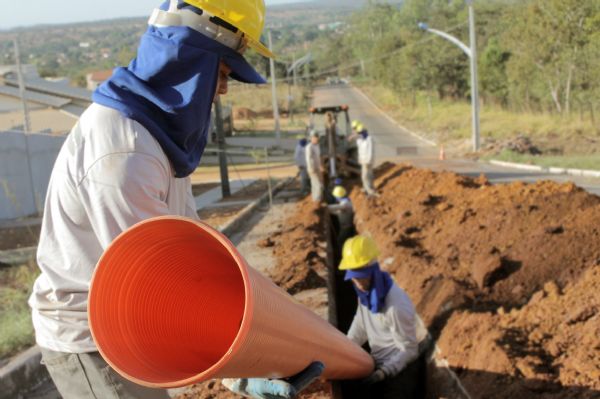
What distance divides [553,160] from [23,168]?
15.3 metres

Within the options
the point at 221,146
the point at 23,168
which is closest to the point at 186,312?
the point at 221,146

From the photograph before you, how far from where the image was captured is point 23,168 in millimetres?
17375

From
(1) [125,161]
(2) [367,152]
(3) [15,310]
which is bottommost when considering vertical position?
(3) [15,310]

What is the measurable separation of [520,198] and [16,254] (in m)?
7.45

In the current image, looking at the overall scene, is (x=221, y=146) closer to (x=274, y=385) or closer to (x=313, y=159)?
(x=313, y=159)

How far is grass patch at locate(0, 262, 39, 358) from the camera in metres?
5.92

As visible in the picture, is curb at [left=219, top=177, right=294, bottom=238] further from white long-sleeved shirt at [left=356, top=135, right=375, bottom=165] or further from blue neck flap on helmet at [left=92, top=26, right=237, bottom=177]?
blue neck flap on helmet at [left=92, top=26, right=237, bottom=177]

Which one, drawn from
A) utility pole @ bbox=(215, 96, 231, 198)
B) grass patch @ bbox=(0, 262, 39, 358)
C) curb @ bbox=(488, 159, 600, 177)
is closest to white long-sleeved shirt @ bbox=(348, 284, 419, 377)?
grass patch @ bbox=(0, 262, 39, 358)

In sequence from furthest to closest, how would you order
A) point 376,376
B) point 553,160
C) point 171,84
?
1. point 553,160
2. point 376,376
3. point 171,84

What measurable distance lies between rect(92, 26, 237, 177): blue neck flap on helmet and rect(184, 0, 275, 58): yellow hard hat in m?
0.10

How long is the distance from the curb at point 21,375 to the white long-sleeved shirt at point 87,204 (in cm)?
335

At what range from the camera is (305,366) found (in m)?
2.61

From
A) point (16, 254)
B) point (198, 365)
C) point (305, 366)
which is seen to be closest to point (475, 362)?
point (305, 366)

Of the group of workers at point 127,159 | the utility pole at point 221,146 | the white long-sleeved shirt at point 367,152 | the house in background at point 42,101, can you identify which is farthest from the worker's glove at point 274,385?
the house in background at point 42,101
